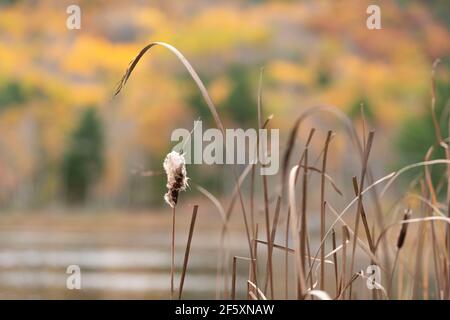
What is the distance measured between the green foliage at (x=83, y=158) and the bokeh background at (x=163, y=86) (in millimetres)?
104

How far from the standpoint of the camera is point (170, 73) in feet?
218

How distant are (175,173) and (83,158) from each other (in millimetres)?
55187

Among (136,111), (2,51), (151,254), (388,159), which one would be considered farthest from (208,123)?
(151,254)

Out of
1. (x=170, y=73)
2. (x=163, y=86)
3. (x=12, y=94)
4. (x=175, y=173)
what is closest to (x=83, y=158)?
(x=12, y=94)

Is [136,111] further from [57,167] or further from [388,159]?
[388,159]

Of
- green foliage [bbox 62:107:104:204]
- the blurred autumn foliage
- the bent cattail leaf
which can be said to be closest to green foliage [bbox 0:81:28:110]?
the blurred autumn foliage

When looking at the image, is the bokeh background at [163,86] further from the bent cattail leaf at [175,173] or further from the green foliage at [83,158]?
the bent cattail leaf at [175,173]

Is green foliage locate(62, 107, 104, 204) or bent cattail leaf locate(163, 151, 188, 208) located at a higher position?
green foliage locate(62, 107, 104, 204)

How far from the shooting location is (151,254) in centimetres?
2067

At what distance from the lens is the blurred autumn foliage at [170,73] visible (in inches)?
2296

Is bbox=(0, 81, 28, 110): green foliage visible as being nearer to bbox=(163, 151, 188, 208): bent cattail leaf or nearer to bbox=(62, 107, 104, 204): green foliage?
bbox=(62, 107, 104, 204): green foliage

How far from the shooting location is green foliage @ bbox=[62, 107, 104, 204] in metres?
54.7

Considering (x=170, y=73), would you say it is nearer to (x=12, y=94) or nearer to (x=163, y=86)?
(x=163, y=86)

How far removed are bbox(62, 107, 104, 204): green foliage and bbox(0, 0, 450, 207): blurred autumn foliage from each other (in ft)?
0.76
